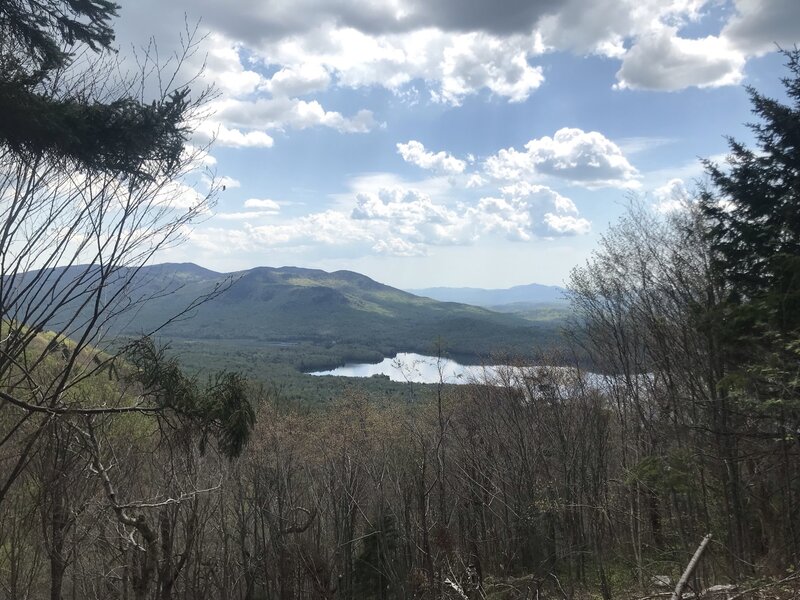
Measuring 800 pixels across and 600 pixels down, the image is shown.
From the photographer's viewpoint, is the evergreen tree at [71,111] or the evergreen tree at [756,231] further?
the evergreen tree at [756,231]

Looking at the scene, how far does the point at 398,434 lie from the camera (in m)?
23.4

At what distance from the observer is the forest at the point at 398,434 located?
497cm

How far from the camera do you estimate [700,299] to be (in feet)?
44.9

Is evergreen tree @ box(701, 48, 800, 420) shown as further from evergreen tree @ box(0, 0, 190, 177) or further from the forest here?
evergreen tree @ box(0, 0, 190, 177)

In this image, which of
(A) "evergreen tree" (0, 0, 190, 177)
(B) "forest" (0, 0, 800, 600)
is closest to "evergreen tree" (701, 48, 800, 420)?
(B) "forest" (0, 0, 800, 600)

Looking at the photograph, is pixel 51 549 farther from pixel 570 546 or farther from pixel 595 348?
pixel 595 348

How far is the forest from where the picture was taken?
4973 millimetres

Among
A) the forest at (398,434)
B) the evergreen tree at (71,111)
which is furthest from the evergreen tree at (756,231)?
the evergreen tree at (71,111)

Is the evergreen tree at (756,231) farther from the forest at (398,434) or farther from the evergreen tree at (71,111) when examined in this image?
the evergreen tree at (71,111)

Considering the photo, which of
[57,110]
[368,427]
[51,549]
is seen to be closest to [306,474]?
[368,427]

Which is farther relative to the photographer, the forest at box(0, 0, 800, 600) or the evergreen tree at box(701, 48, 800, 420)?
the evergreen tree at box(701, 48, 800, 420)

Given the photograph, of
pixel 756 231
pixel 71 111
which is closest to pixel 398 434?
pixel 756 231

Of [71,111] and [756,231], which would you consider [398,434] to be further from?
[71,111]

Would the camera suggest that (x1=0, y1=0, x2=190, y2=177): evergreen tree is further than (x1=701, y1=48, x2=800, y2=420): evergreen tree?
No
